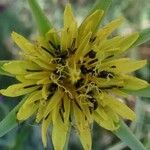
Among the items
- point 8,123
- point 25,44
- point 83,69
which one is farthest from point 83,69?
point 8,123

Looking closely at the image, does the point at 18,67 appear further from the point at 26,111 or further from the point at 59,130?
the point at 59,130

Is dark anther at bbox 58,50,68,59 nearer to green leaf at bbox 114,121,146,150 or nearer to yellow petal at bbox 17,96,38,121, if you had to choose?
yellow petal at bbox 17,96,38,121

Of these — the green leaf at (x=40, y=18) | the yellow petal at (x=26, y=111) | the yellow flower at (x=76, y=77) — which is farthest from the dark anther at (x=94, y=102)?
the green leaf at (x=40, y=18)

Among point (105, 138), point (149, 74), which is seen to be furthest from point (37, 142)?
point (149, 74)

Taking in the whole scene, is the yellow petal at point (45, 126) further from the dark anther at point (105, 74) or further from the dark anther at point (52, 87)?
the dark anther at point (105, 74)

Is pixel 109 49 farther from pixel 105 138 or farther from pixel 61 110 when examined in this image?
pixel 105 138

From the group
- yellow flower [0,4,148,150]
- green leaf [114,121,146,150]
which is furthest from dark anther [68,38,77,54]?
green leaf [114,121,146,150]
